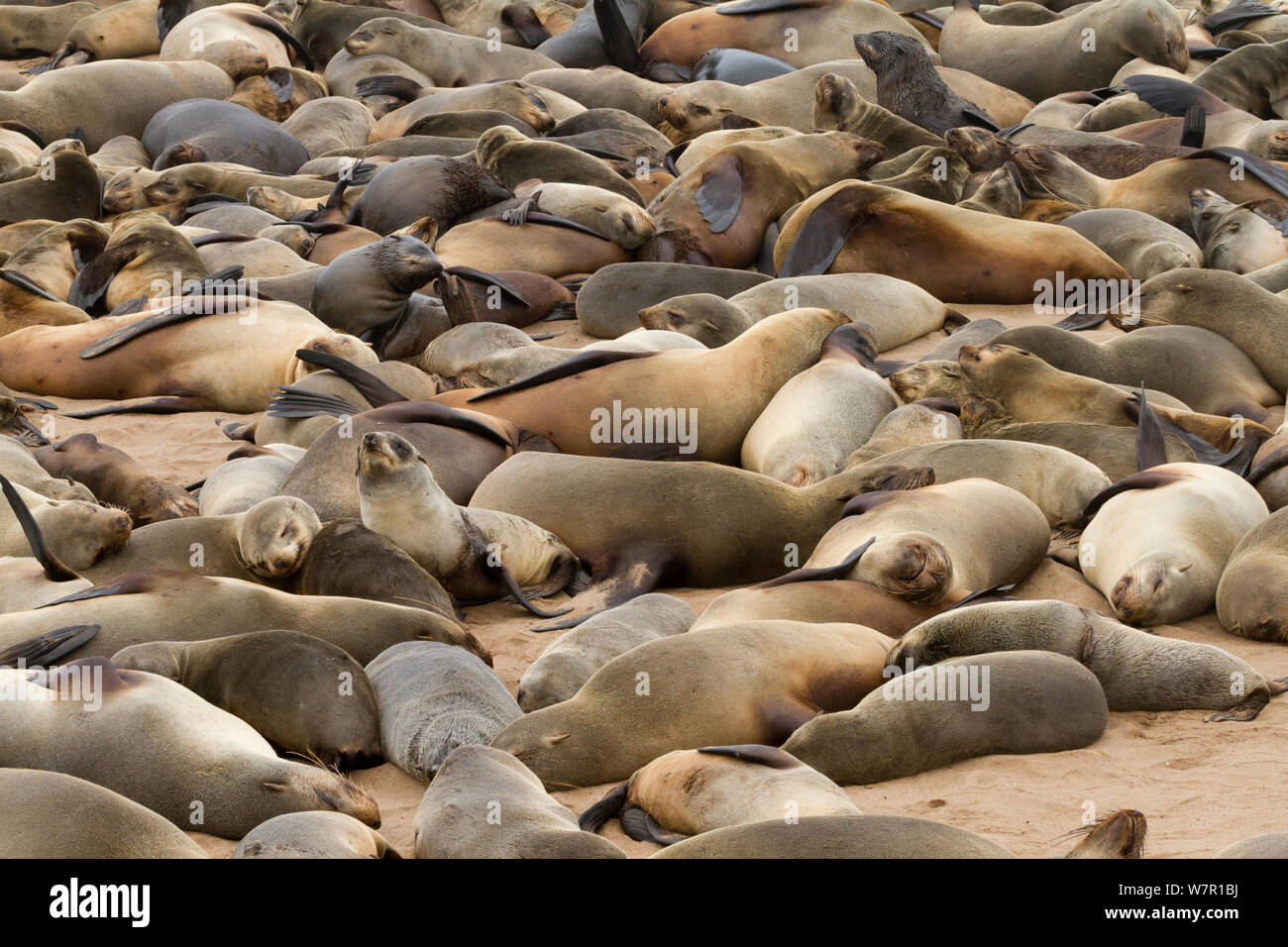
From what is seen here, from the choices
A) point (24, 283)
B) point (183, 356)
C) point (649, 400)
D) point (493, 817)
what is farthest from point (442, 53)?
point (493, 817)

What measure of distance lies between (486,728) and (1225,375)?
3.88 m

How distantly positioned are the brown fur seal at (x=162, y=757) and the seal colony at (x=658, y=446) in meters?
0.01

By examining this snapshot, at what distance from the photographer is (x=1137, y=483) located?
17.2ft

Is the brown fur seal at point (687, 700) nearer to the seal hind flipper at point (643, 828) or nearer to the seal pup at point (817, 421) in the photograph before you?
the seal hind flipper at point (643, 828)

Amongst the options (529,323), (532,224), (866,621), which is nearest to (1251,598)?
(866,621)

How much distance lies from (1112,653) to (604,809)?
4.71 feet

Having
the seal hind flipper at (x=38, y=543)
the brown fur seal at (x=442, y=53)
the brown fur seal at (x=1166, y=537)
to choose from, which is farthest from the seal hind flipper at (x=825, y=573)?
the brown fur seal at (x=442, y=53)

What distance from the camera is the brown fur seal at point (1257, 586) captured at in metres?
4.47

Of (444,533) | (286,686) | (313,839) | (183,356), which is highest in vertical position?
(313,839)

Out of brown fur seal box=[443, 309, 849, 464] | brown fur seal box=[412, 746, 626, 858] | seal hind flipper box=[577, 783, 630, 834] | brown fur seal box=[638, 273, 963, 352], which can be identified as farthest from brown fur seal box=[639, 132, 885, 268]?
brown fur seal box=[412, 746, 626, 858]

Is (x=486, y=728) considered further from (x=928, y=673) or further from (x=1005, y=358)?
(x=1005, y=358)

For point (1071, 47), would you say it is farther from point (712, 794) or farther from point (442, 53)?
point (712, 794)

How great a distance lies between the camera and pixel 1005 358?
20.7 feet

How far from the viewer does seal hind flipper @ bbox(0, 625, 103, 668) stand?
402cm
